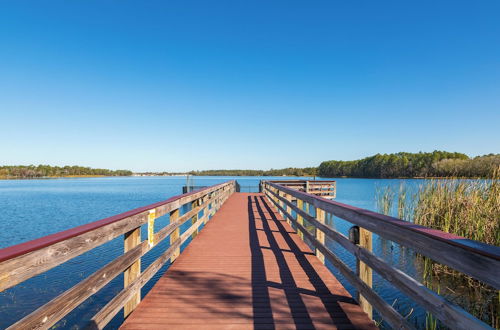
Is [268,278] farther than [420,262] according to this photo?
No

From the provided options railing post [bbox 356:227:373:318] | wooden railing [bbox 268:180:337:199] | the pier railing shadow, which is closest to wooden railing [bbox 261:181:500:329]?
railing post [bbox 356:227:373:318]

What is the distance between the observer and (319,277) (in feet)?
12.0

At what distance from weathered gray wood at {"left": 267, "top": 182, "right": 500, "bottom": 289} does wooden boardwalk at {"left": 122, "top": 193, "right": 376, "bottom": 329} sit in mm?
982

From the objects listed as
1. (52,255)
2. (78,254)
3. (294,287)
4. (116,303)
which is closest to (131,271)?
(116,303)

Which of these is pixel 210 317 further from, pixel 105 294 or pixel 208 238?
pixel 105 294

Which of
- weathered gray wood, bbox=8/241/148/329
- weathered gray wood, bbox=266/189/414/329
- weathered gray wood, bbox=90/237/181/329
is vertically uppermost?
weathered gray wood, bbox=8/241/148/329

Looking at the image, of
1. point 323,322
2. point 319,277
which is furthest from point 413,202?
point 323,322

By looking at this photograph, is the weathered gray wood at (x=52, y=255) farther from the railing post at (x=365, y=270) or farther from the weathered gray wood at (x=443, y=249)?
the railing post at (x=365, y=270)

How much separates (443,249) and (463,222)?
5749 millimetres

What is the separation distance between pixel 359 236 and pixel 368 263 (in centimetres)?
35

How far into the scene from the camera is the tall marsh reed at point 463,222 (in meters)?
4.49

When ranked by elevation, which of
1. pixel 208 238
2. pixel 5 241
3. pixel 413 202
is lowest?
pixel 5 241

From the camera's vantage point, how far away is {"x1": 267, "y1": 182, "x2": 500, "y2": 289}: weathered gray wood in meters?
1.24

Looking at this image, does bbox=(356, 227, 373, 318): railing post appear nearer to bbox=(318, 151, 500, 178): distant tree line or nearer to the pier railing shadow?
the pier railing shadow
